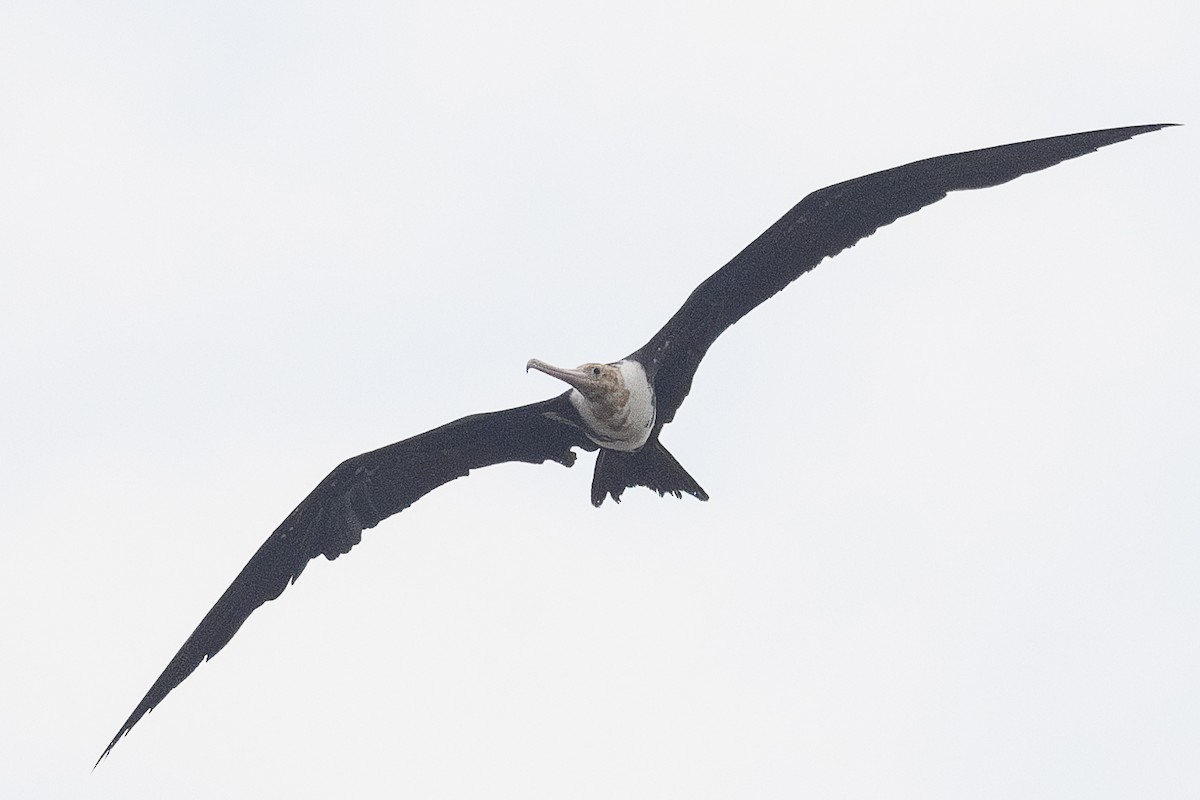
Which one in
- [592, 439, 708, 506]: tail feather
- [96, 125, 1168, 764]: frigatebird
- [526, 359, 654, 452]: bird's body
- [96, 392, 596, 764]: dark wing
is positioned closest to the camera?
[96, 125, 1168, 764]: frigatebird

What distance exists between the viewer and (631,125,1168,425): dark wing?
9992mm

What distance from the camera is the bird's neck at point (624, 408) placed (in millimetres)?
10680

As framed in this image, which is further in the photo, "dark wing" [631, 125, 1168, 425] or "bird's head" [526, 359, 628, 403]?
"bird's head" [526, 359, 628, 403]

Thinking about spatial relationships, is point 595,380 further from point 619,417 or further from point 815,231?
point 815,231

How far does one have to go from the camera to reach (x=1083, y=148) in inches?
387

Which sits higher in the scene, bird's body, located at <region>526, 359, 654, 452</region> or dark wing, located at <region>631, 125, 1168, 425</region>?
dark wing, located at <region>631, 125, 1168, 425</region>

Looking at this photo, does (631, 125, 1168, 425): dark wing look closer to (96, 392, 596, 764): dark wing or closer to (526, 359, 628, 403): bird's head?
(526, 359, 628, 403): bird's head

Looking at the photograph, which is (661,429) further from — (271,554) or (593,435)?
A: (271,554)

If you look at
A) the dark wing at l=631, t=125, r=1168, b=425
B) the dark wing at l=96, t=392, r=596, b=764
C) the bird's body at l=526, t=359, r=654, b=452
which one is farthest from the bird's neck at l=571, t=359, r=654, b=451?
the dark wing at l=96, t=392, r=596, b=764

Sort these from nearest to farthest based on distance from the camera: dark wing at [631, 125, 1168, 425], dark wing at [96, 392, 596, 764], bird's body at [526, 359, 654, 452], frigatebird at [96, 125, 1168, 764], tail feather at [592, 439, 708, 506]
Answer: dark wing at [631, 125, 1168, 425] < frigatebird at [96, 125, 1168, 764] < bird's body at [526, 359, 654, 452] < tail feather at [592, 439, 708, 506] < dark wing at [96, 392, 596, 764]

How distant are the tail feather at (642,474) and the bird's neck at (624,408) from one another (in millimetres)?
176

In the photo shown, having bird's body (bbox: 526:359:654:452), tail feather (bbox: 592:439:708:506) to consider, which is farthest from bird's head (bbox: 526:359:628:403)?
tail feather (bbox: 592:439:708:506)

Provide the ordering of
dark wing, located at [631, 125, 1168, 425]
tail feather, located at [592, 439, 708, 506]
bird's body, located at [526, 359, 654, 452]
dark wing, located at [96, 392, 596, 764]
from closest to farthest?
1. dark wing, located at [631, 125, 1168, 425]
2. bird's body, located at [526, 359, 654, 452]
3. tail feather, located at [592, 439, 708, 506]
4. dark wing, located at [96, 392, 596, 764]

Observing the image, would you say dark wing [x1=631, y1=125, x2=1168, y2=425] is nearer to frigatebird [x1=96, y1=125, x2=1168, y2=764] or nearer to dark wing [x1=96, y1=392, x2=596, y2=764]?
frigatebird [x1=96, y1=125, x2=1168, y2=764]
